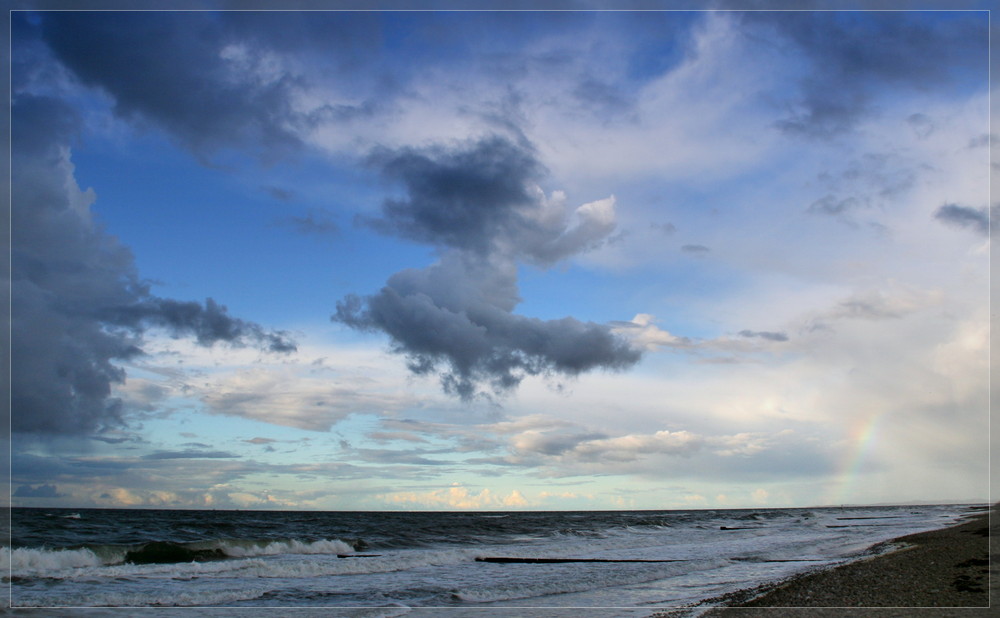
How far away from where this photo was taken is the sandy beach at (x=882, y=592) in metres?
14.0

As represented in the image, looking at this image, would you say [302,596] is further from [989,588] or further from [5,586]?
[989,588]

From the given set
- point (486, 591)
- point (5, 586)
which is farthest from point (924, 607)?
point (5, 586)

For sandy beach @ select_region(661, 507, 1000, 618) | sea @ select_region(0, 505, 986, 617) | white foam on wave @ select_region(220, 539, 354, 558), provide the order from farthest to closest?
white foam on wave @ select_region(220, 539, 354, 558)
sea @ select_region(0, 505, 986, 617)
sandy beach @ select_region(661, 507, 1000, 618)

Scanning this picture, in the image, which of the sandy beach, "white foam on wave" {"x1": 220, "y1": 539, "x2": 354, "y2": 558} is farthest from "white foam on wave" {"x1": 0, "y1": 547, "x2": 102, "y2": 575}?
the sandy beach

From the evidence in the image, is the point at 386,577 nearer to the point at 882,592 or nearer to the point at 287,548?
the point at 882,592

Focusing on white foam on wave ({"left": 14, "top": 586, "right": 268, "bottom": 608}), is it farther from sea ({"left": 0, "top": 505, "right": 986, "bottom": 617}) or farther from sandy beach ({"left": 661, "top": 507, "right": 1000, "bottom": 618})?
sandy beach ({"left": 661, "top": 507, "right": 1000, "bottom": 618})

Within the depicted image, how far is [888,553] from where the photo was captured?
90.9ft

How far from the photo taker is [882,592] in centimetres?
1631

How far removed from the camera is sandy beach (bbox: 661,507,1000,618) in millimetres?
14008

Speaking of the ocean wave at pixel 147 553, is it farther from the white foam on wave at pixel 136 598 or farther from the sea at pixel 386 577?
the white foam on wave at pixel 136 598

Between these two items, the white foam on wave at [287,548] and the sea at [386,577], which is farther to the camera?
the white foam on wave at [287,548]

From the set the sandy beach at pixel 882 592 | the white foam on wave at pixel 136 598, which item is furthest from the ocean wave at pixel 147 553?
the sandy beach at pixel 882 592

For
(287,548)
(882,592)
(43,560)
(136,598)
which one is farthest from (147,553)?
(882,592)

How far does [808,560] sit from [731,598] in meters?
13.3
